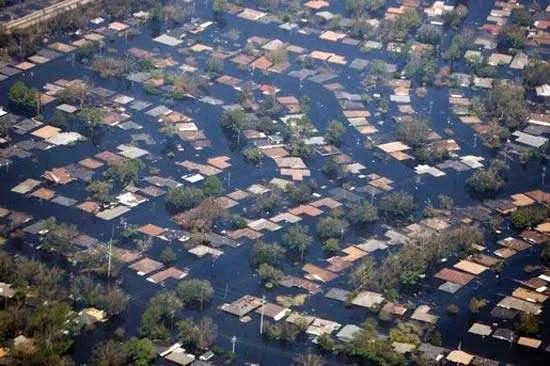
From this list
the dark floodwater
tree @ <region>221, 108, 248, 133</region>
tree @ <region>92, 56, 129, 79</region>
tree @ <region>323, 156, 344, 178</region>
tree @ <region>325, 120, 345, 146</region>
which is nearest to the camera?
the dark floodwater

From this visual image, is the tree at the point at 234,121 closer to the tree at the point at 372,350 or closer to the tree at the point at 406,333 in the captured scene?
the tree at the point at 406,333

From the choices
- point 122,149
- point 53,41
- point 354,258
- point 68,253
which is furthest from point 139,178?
point 53,41

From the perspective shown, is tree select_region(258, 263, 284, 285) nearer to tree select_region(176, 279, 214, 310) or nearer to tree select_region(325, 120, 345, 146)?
tree select_region(176, 279, 214, 310)

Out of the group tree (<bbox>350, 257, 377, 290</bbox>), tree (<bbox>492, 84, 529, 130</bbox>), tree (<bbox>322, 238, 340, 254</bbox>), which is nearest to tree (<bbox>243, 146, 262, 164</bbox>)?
tree (<bbox>322, 238, 340, 254</bbox>)

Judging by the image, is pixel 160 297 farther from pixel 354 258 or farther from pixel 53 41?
pixel 53 41

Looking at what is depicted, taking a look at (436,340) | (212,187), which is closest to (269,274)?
(212,187)

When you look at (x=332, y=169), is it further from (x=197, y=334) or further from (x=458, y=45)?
(x=458, y=45)
